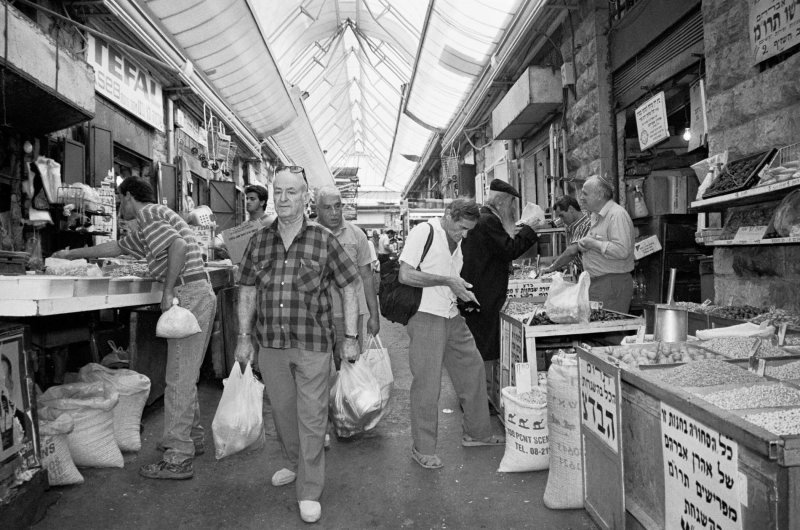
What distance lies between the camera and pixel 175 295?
380cm

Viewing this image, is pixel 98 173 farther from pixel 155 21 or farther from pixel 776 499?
pixel 776 499

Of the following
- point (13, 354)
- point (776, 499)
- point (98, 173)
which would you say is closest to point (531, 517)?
point (776, 499)

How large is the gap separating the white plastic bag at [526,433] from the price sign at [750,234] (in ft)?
5.62

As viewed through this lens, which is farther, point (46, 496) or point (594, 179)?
point (594, 179)

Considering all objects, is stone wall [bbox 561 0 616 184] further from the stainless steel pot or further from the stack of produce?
the stack of produce

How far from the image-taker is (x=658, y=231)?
593 cm

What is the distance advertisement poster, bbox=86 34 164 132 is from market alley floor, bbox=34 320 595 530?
15.4ft

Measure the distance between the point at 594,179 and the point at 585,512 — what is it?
9.00 ft

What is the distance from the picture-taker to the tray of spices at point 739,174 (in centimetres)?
346

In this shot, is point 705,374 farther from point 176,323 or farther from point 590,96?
point 590,96

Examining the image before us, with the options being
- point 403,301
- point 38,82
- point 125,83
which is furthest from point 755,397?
point 125,83

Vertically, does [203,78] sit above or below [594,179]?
above

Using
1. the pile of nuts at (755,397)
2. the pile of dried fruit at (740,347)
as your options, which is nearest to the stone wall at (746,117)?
the pile of dried fruit at (740,347)

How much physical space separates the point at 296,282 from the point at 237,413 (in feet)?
3.86
